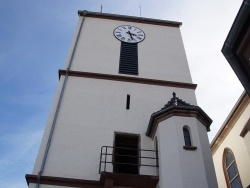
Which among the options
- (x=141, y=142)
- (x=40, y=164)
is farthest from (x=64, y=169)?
(x=141, y=142)

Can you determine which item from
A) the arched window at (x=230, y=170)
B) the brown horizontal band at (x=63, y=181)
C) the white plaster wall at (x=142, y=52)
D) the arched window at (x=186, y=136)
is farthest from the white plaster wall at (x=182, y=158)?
the white plaster wall at (x=142, y=52)

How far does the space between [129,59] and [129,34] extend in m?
3.00

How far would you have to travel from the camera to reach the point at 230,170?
16.5 m

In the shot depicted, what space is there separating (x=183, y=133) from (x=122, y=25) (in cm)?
1156

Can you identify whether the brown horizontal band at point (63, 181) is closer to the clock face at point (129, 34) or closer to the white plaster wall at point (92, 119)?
the white plaster wall at point (92, 119)

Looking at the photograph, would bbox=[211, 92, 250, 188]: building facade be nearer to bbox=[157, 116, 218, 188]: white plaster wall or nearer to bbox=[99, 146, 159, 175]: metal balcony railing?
bbox=[157, 116, 218, 188]: white plaster wall

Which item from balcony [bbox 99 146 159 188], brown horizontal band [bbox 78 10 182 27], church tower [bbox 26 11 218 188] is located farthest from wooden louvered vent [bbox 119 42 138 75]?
balcony [bbox 99 146 159 188]

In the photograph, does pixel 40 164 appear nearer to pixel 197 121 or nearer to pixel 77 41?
pixel 197 121

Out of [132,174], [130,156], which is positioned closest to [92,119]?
[130,156]

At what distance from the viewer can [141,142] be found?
521 inches

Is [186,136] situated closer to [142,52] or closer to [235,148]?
[235,148]

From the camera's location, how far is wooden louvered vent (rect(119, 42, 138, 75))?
1759 cm

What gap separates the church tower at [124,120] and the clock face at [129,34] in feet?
0.20

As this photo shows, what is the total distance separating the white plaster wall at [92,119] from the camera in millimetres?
12211
